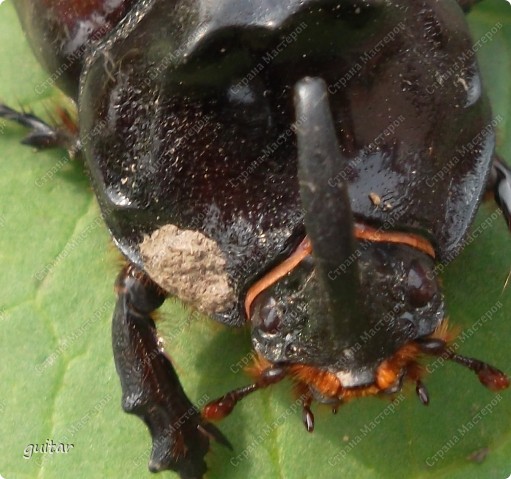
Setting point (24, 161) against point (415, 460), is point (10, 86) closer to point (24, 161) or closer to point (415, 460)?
point (24, 161)

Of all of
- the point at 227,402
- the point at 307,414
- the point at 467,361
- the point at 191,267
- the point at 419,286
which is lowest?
the point at 467,361

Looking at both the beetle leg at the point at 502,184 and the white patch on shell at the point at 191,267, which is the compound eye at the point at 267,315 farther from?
the beetle leg at the point at 502,184

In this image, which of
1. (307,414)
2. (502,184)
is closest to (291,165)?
(307,414)

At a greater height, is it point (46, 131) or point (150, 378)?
point (46, 131)

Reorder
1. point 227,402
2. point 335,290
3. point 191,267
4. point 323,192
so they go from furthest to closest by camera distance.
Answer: point 227,402
point 191,267
point 335,290
point 323,192

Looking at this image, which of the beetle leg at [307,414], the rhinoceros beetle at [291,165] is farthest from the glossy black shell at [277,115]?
the beetle leg at [307,414]

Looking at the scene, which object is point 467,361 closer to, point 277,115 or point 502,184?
point 502,184

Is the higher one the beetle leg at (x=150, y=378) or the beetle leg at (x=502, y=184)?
the beetle leg at (x=150, y=378)
